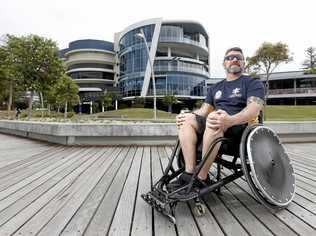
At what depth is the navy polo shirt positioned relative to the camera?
2.45 m

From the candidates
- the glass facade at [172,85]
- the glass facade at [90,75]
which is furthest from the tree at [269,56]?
the glass facade at [90,75]

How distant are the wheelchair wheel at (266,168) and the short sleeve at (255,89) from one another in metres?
0.27

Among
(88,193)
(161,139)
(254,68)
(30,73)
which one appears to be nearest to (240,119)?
(88,193)

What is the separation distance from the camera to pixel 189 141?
7.62 feet

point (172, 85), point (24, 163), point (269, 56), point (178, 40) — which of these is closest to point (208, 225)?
Answer: point (24, 163)

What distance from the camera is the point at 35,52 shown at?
59.5 ft

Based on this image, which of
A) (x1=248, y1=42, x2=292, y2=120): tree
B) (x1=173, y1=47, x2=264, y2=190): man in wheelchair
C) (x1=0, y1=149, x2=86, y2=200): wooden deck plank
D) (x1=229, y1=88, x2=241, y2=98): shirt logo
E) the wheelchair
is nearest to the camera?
the wheelchair

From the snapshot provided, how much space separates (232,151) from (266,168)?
0.32m

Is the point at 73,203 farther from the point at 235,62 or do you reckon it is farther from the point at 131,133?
the point at 131,133

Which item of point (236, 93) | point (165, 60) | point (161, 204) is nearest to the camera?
point (161, 204)

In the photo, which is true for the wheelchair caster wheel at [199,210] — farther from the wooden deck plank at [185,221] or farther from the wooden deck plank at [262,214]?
the wooden deck plank at [262,214]

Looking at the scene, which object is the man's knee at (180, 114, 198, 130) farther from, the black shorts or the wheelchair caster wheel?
the wheelchair caster wheel

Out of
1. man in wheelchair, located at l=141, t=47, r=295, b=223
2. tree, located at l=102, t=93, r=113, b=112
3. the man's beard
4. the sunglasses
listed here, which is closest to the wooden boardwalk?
man in wheelchair, located at l=141, t=47, r=295, b=223

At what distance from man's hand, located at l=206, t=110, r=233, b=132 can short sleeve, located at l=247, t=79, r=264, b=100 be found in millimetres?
409
